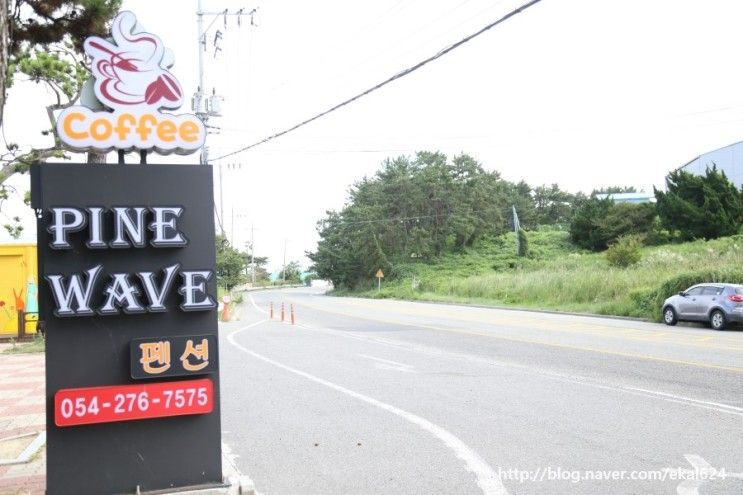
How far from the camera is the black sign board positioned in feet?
16.1

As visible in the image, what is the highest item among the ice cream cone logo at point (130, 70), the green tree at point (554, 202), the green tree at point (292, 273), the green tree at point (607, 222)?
the green tree at point (554, 202)

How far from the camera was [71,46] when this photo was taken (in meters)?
10.3

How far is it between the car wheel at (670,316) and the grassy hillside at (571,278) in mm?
1542

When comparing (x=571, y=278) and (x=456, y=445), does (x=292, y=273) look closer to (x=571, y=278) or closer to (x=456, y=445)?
(x=571, y=278)

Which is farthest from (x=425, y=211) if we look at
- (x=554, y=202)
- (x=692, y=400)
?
(x=692, y=400)

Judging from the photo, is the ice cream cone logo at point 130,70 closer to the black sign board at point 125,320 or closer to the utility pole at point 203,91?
the black sign board at point 125,320

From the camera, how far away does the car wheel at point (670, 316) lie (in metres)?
23.6

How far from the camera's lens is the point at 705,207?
46000 mm

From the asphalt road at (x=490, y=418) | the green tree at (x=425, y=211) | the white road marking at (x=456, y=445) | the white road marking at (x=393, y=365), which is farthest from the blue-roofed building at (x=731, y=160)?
the white road marking at (x=456, y=445)

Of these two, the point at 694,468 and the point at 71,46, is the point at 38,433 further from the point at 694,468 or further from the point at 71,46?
the point at 694,468

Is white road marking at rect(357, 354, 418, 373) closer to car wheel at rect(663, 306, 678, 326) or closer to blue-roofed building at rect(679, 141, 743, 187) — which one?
car wheel at rect(663, 306, 678, 326)

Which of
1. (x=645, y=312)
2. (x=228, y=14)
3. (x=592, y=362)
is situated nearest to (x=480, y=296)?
(x=645, y=312)

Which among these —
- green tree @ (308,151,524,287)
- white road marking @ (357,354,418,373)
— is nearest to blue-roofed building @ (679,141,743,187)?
green tree @ (308,151,524,287)

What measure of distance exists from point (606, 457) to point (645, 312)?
22595 millimetres
